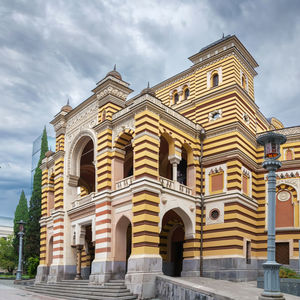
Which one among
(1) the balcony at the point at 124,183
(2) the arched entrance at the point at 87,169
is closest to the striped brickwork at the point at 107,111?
(2) the arched entrance at the point at 87,169

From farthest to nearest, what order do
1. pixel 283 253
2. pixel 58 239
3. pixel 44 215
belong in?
pixel 44 215 < pixel 58 239 < pixel 283 253

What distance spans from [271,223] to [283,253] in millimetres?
13320

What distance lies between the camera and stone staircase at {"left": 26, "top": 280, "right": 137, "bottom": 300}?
60.2 feet

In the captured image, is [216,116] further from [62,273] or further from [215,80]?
[62,273]

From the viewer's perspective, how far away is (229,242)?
70.9ft

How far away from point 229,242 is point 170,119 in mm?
7922

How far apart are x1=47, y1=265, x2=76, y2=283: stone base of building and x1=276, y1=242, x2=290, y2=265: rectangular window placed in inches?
547

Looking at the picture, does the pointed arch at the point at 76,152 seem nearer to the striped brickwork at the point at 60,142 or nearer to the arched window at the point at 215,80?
the striped brickwork at the point at 60,142

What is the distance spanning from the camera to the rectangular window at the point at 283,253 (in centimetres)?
2355

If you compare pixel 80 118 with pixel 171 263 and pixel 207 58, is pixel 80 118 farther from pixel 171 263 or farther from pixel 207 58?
pixel 171 263

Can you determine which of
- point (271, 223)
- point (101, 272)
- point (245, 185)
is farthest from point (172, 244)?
point (271, 223)

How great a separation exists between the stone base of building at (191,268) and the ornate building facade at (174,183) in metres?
0.06

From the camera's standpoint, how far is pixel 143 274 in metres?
18.3

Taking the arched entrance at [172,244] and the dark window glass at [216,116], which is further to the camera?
the arched entrance at [172,244]
